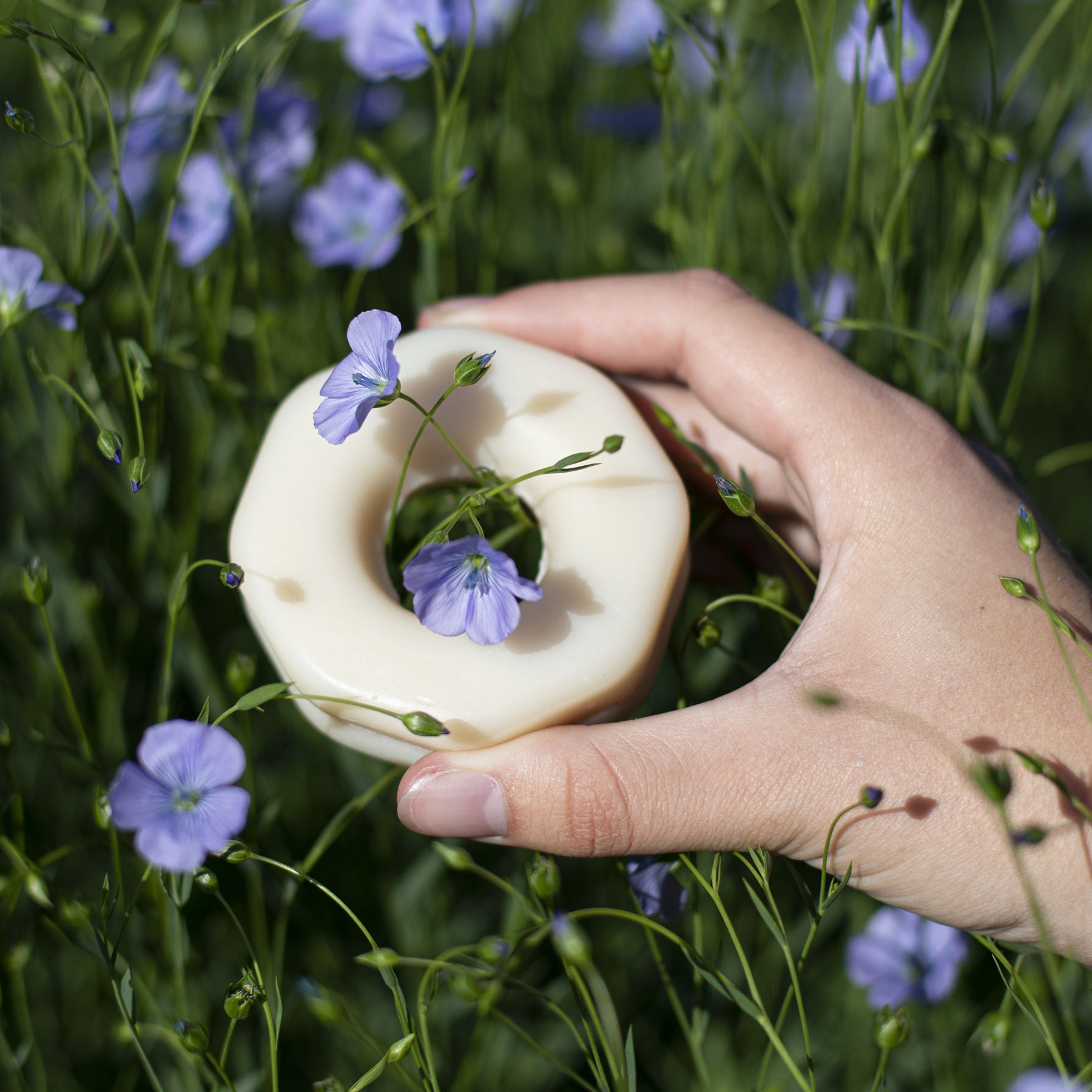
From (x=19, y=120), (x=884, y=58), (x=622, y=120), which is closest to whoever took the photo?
(x=19, y=120)

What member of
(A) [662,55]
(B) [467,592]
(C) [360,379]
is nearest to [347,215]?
(A) [662,55]

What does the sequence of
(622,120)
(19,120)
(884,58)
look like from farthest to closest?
(622,120) < (884,58) < (19,120)

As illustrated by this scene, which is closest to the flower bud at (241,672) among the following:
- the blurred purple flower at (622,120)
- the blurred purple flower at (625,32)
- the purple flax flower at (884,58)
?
the purple flax flower at (884,58)

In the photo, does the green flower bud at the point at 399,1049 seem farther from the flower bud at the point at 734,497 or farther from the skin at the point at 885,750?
the flower bud at the point at 734,497

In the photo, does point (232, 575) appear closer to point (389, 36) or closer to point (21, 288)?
point (21, 288)

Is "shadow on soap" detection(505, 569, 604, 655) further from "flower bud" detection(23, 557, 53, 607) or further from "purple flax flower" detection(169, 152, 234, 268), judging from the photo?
"purple flax flower" detection(169, 152, 234, 268)

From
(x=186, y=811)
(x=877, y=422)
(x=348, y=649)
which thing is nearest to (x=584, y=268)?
(x=877, y=422)
